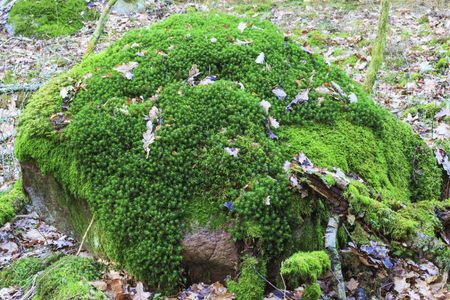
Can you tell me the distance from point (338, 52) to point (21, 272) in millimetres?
7802

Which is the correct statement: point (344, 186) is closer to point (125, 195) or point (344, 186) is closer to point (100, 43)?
point (125, 195)

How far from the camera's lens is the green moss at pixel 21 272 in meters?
4.10

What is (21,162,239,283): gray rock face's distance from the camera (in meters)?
3.33

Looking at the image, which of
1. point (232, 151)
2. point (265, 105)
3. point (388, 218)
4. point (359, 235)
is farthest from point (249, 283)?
point (265, 105)

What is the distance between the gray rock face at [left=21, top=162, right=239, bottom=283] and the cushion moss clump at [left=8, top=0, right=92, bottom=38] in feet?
30.5

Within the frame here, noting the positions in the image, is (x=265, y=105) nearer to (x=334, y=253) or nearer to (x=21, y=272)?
(x=334, y=253)

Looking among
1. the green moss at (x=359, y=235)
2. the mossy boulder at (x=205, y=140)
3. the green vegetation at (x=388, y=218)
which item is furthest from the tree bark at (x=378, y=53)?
the green moss at (x=359, y=235)

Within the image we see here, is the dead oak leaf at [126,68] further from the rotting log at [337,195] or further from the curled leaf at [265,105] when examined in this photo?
the rotting log at [337,195]

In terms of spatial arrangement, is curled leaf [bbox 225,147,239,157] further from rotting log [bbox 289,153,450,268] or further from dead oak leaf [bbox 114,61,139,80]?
dead oak leaf [bbox 114,61,139,80]

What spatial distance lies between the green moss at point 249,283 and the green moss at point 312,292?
0.48 m

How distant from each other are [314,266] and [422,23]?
34.3ft

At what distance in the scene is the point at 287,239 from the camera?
329cm

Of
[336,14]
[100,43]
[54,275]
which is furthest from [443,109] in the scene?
[100,43]

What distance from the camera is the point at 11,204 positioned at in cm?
504
